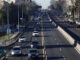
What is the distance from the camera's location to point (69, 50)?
34.4 m

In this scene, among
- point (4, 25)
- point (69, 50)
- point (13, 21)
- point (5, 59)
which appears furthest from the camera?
point (13, 21)

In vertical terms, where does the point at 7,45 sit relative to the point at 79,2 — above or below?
below

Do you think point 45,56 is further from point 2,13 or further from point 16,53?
point 2,13

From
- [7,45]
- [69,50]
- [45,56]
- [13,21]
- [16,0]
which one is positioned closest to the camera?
[45,56]

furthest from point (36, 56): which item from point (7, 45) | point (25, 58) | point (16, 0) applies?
point (16, 0)

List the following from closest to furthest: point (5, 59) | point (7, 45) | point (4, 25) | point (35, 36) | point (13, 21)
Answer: point (5, 59)
point (7, 45)
point (35, 36)
point (4, 25)
point (13, 21)

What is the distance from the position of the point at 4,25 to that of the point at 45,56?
34.5m

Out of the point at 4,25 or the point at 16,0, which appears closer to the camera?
the point at 4,25

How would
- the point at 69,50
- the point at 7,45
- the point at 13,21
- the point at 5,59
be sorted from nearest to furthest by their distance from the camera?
the point at 5,59
the point at 69,50
the point at 7,45
the point at 13,21

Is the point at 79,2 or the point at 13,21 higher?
the point at 79,2

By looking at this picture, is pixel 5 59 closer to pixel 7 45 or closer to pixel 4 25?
pixel 7 45

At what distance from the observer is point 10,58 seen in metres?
28.4

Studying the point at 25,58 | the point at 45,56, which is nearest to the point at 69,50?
the point at 45,56

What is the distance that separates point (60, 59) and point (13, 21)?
4399cm
